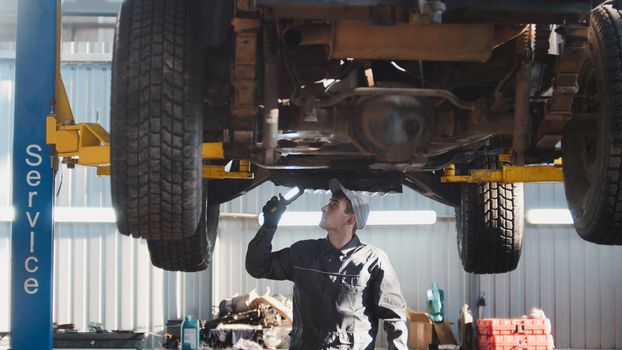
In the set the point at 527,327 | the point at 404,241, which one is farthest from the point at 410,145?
the point at 404,241

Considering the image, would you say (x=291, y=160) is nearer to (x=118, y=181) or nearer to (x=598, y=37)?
(x=118, y=181)

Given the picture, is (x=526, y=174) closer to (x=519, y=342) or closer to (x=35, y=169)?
(x=35, y=169)

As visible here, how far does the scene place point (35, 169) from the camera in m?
4.57

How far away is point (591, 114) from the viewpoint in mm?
3463

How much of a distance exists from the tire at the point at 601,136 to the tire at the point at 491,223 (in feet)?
4.66

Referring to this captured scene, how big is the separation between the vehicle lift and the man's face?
2.54 ft

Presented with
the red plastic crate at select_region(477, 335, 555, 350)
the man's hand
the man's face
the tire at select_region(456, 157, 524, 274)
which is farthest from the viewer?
the red plastic crate at select_region(477, 335, 555, 350)

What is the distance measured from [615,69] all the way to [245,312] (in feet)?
26.6

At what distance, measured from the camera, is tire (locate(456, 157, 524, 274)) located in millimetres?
5156

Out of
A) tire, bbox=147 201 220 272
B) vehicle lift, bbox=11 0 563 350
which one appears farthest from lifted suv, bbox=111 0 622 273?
tire, bbox=147 201 220 272

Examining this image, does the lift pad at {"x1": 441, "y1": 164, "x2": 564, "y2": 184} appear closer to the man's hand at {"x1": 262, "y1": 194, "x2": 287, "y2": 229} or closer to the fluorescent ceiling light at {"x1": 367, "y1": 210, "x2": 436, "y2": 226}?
the man's hand at {"x1": 262, "y1": 194, "x2": 287, "y2": 229}

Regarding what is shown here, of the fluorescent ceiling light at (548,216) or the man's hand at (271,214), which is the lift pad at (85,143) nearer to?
the man's hand at (271,214)

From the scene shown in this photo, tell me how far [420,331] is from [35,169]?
696 cm

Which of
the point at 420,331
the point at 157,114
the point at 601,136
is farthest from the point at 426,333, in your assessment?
the point at 157,114
